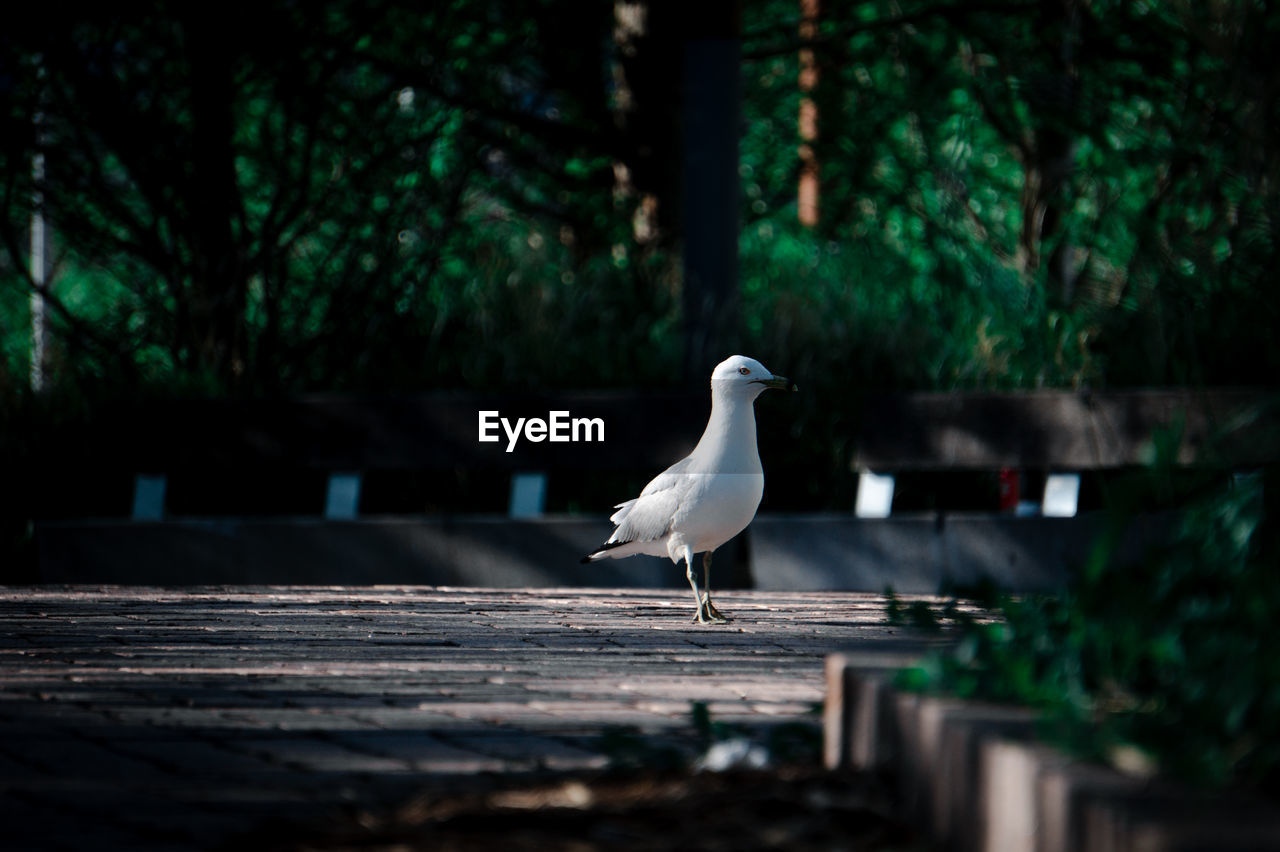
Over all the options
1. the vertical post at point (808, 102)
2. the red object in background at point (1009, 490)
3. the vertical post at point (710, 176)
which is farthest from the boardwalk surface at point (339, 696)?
the vertical post at point (808, 102)

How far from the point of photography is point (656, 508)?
614 cm

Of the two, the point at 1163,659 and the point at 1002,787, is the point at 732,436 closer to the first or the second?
the point at 1163,659

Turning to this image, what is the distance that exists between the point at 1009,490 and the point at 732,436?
3145 millimetres

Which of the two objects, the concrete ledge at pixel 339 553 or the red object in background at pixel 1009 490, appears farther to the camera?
the red object in background at pixel 1009 490

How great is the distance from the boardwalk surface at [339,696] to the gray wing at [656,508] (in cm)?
34

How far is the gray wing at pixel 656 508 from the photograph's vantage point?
6059mm

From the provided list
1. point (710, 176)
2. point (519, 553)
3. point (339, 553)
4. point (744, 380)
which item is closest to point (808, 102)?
point (710, 176)

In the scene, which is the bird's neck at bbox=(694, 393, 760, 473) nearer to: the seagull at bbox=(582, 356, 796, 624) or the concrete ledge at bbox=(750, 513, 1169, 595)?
the seagull at bbox=(582, 356, 796, 624)

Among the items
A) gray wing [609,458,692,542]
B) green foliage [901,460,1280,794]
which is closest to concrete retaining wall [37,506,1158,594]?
gray wing [609,458,692,542]

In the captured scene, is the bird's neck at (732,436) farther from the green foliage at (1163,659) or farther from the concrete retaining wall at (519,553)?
the green foliage at (1163,659)

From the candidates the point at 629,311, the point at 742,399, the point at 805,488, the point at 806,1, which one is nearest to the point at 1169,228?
the point at 805,488

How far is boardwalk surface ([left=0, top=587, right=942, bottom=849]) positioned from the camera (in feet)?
10.5

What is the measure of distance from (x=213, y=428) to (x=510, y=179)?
8172 mm

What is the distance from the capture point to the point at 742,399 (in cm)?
614
